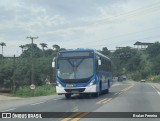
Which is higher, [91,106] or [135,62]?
[135,62]

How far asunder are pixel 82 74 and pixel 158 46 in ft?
448

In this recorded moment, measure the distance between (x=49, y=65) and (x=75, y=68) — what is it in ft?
192

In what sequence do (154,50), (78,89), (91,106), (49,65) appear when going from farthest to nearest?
(154,50) → (49,65) → (78,89) → (91,106)

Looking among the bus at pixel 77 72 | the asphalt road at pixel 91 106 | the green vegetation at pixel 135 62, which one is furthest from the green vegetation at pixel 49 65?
the asphalt road at pixel 91 106

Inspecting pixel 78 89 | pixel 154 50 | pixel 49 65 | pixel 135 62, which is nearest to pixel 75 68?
pixel 78 89

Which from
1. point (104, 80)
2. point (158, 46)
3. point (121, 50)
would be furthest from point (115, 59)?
point (104, 80)

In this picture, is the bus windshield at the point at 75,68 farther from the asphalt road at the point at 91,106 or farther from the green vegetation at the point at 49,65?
the green vegetation at the point at 49,65

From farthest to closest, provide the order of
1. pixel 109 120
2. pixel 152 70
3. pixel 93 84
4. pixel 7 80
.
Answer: pixel 152 70 < pixel 7 80 < pixel 93 84 < pixel 109 120

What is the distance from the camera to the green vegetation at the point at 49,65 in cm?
7581

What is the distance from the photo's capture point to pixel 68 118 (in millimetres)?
15781

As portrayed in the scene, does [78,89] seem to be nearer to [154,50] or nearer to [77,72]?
[77,72]

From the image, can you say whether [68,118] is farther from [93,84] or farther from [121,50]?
[121,50]

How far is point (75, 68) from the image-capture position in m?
29.2

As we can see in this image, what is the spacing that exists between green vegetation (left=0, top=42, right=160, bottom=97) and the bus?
43.0 m
